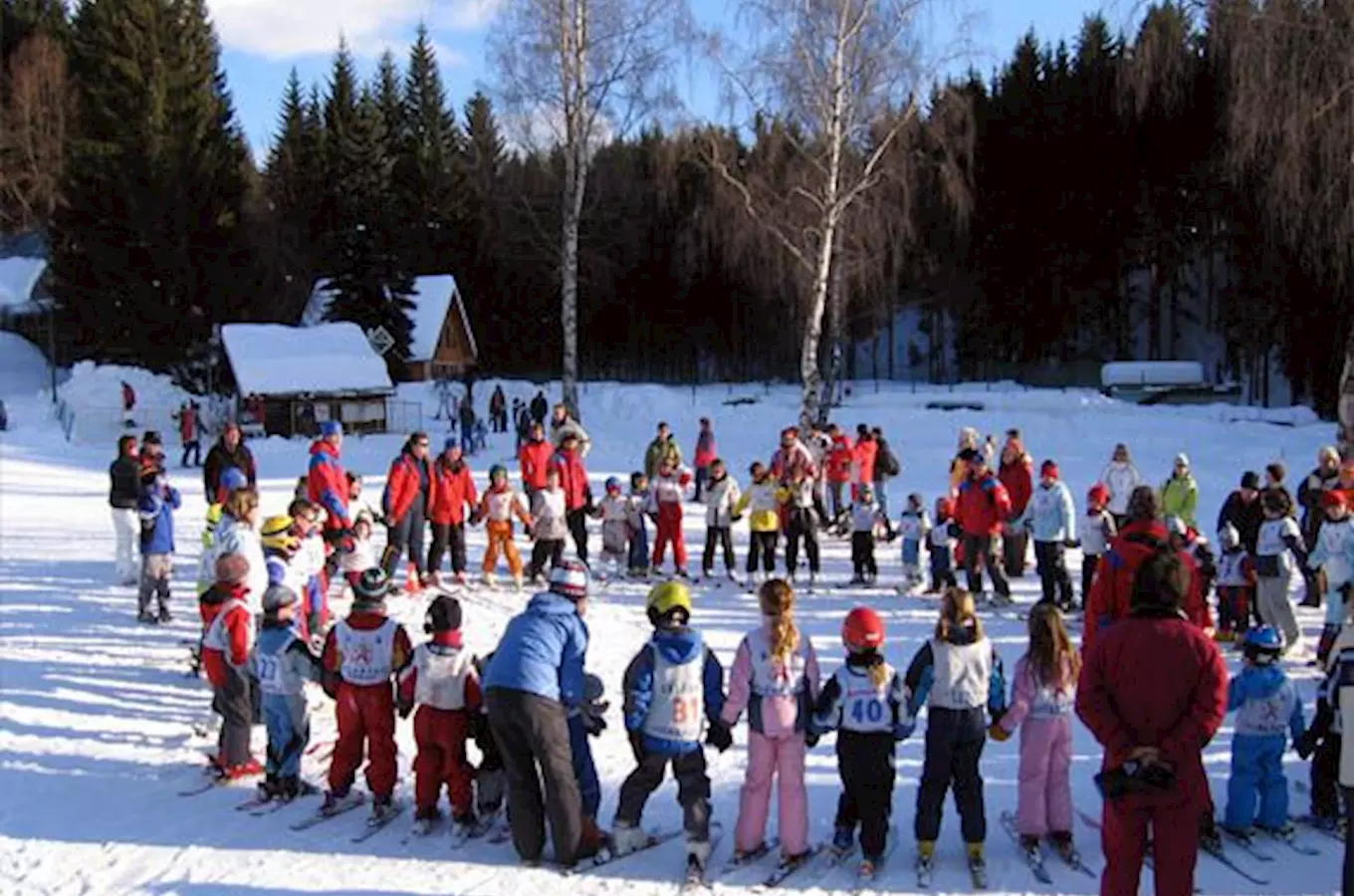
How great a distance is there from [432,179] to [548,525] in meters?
35.6

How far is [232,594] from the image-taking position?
691 centimetres

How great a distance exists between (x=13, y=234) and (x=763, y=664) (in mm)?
49717

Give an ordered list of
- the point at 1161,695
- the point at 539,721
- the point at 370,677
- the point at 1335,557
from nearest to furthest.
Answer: the point at 1161,695 < the point at 539,721 < the point at 370,677 < the point at 1335,557

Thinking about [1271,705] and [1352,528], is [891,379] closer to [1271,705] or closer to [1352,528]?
[1352,528]

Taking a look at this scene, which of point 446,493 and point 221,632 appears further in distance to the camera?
point 446,493

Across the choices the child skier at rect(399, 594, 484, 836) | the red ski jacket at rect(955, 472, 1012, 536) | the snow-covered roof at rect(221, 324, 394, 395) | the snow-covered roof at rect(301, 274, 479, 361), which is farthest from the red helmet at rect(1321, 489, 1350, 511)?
the snow-covered roof at rect(301, 274, 479, 361)

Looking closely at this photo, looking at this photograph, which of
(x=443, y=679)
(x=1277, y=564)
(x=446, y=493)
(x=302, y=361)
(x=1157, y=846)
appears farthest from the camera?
(x=302, y=361)

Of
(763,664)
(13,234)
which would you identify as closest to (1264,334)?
(763,664)

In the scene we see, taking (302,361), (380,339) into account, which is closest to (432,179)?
(380,339)

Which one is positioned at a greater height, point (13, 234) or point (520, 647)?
point (13, 234)

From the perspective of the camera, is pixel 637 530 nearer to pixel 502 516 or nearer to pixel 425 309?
pixel 502 516

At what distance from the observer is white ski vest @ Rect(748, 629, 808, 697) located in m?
5.66

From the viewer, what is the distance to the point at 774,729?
564 centimetres

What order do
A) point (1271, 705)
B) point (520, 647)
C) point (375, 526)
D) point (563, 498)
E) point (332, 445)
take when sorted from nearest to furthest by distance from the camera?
point (520, 647) < point (1271, 705) < point (332, 445) < point (563, 498) < point (375, 526)
